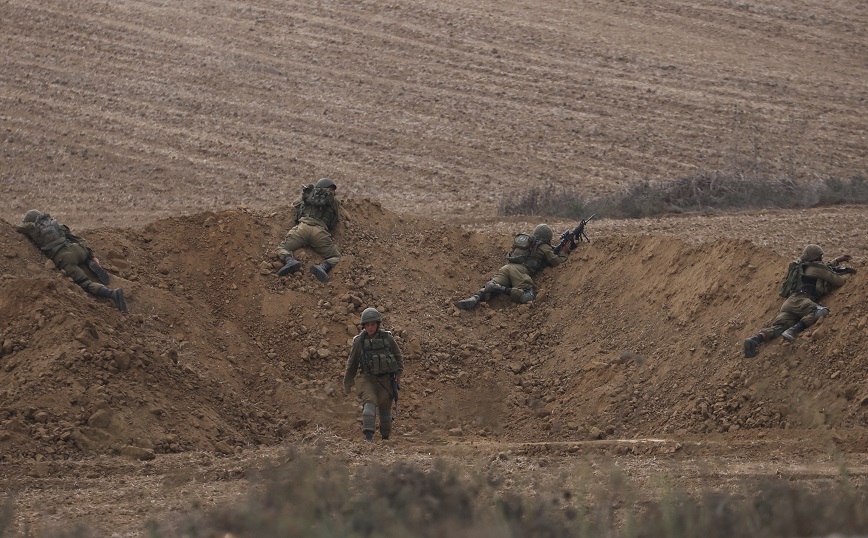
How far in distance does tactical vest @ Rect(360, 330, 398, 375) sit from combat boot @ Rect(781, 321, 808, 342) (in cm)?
398

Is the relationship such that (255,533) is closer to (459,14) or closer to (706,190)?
(706,190)

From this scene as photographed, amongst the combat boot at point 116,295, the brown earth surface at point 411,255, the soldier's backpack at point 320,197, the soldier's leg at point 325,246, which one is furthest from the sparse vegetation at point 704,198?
the combat boot at point 116,295

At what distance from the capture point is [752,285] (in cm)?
1337

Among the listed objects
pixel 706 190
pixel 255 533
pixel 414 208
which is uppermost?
pixel 255 533

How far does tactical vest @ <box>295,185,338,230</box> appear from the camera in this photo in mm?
15703

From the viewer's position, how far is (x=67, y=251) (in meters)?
13.8

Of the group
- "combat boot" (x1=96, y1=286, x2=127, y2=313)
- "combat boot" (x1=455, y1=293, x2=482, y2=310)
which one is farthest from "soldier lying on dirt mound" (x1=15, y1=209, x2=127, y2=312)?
"combat boot" (x1=455, y1=293, x2=482, y2=310)

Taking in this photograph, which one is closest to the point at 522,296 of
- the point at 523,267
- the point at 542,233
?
the point at 523,267

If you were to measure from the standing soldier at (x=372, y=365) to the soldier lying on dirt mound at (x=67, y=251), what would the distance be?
309 cm

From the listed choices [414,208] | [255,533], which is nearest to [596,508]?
[255,533]

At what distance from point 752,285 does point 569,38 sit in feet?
65.4

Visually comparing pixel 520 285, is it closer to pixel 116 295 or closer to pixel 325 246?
pixel 325 246

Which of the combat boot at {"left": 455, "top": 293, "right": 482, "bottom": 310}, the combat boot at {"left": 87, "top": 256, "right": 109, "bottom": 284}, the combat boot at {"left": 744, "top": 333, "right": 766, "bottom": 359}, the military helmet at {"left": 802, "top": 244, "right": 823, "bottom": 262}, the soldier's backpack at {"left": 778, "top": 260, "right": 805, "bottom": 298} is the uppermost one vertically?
the military helmet at {"left": 802, "top": 244, "right": 823, "bottom": 262}

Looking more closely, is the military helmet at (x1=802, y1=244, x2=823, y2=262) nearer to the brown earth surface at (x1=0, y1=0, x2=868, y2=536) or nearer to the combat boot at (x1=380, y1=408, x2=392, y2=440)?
the brown earth surface at (x1=0, y1=0, x2=868, y2=536)
